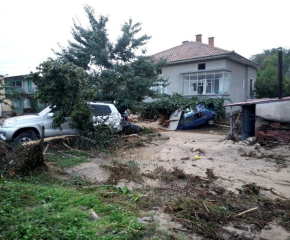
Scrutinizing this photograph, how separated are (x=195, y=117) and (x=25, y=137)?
11.6m

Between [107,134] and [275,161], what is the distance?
576 cm

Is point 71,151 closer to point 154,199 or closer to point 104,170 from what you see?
point 104,170

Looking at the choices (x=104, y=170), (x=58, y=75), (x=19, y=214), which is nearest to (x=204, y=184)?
(x=104, y=170)

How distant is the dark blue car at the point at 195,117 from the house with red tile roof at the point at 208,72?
12.6 ft

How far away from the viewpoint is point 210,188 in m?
5.12

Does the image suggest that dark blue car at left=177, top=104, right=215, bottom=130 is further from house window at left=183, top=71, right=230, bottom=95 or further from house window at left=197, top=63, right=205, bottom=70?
house window at left=197, top=63, right=205, bottom=70

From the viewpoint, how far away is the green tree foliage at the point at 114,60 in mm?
13703

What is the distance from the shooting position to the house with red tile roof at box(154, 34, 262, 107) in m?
20.3

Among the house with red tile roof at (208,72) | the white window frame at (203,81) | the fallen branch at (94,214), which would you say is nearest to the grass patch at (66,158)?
the fallen branch at (94,214)

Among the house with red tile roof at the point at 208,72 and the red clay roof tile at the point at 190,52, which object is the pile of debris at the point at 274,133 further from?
the red clay roof tile at the point at 190,52

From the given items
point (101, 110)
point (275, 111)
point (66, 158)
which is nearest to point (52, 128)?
point (66, 158)

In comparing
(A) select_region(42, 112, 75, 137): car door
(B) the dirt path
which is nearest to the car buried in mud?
(B) the dirt path

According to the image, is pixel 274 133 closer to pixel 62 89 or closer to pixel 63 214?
pixel 62 89

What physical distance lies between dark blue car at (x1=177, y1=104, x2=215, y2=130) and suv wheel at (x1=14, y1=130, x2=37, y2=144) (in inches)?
419
